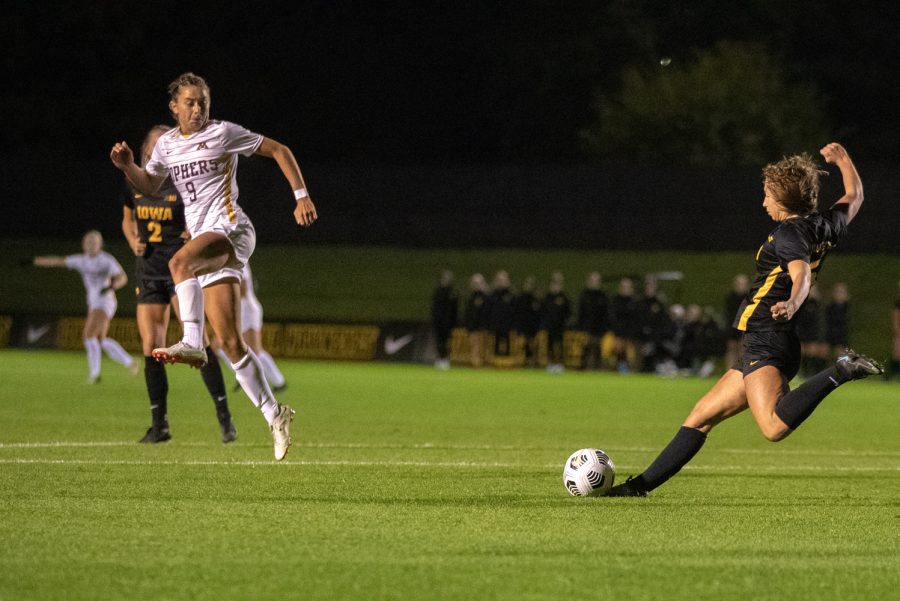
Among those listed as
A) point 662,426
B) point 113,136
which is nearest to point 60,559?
point 662,426

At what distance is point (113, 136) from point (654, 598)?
4571 cm

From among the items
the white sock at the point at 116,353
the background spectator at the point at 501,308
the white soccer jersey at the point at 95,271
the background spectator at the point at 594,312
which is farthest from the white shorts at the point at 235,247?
the background spectator at the point at 501,308

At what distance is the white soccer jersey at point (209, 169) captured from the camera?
9.91 m

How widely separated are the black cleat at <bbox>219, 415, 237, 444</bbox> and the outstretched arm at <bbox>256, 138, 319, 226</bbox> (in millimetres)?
2826

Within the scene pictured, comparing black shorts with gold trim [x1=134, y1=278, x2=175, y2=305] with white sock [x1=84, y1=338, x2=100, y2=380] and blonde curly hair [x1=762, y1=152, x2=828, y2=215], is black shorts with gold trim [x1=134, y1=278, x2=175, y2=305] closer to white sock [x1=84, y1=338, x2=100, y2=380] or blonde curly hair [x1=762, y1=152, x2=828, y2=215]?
blonde curly hair [x1=762, y1=152, x2=828, y2=215]

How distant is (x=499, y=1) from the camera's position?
196 ft

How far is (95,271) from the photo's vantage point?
70.7 ft

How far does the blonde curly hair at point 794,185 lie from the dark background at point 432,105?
→ 1189 inches

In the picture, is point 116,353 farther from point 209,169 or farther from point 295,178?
point 295,178

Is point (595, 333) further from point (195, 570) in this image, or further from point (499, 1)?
point (499, 1)

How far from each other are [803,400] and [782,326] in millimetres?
412

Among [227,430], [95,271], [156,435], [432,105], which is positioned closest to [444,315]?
[95,271]

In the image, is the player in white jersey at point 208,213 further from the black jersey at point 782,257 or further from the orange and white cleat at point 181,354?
the black jersey at point 782,257

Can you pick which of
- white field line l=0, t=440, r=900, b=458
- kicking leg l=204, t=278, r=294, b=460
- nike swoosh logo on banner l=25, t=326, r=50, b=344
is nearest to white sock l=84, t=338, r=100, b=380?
white field line l=0, t=440, r=900, b=458
